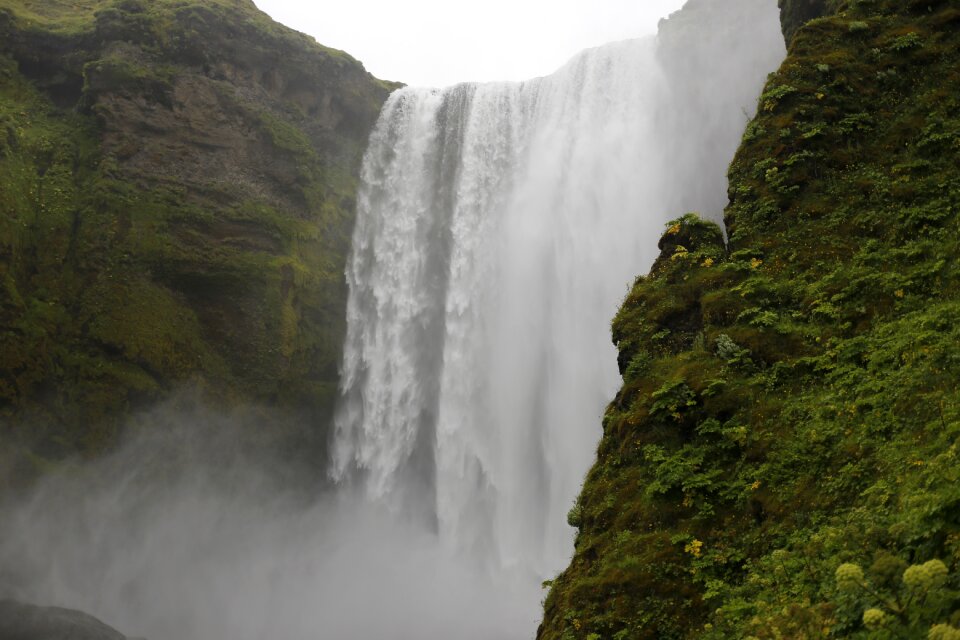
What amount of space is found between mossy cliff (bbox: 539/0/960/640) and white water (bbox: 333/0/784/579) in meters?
16.0

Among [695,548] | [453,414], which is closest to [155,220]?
[453,414]

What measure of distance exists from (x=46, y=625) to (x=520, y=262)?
2154 cm

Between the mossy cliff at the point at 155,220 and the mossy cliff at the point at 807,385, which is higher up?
the mossy cliff at the point at 155,220

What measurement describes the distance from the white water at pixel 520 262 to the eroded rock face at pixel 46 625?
12.1m

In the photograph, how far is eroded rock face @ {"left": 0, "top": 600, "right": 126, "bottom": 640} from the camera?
66.4 feet

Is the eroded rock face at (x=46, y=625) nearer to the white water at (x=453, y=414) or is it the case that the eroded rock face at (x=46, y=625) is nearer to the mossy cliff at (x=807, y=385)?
the white water at (x=453, y=414)

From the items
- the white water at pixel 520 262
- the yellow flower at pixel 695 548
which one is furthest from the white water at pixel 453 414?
the yellow flower at pixel 695 548

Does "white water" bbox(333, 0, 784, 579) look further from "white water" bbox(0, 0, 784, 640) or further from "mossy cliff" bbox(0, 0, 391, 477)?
"mossy cliff" bbox(0, 0, 391, 477)

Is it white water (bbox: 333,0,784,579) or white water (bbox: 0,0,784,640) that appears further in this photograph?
white water (bbox: 333,0,784,579)

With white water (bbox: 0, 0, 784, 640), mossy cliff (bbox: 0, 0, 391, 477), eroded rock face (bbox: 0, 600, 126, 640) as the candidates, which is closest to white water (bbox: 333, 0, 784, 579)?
white water (bbox: 0, 0, 784, 640)

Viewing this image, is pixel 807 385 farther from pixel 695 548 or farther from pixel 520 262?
pixel 520 262

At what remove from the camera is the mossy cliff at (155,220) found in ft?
87.5

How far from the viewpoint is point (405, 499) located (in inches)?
1232

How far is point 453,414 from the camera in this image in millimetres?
30500
